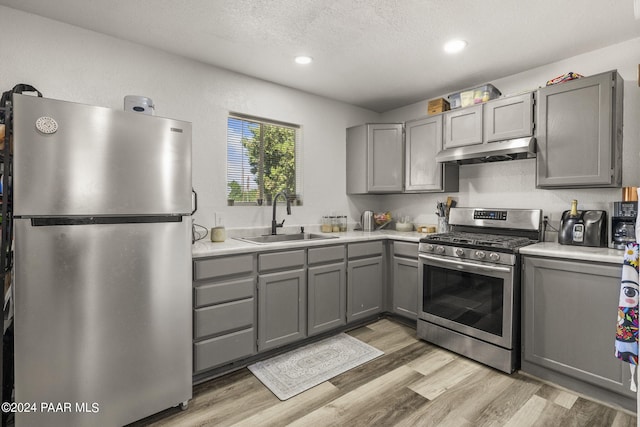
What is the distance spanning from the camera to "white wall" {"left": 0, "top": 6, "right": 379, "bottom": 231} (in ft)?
6.88

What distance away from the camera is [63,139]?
5.01 ft

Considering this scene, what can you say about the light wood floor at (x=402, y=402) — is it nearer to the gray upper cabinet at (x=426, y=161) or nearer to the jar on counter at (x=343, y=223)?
the jar on counter at (x=343, y=223)

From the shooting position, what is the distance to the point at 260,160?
3275 mm

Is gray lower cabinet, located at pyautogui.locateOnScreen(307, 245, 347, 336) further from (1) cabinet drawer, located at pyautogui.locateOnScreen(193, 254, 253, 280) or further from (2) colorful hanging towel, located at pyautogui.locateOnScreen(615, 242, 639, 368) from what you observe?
(2) colorful hanging towel, located at pyautogui.locateOnScreen(615, 242, 639, 368)

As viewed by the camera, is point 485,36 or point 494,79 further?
point 494,79

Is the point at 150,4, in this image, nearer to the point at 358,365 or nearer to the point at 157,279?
the point at 157,279

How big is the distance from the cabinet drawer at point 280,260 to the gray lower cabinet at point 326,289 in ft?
0.39

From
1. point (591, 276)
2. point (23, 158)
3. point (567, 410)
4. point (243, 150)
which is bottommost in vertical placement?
point (567, 410)

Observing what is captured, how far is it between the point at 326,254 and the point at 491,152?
169 cm

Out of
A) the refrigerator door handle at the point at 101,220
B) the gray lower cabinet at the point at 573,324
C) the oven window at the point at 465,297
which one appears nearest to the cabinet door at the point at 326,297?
the oven window at the point at 465,297

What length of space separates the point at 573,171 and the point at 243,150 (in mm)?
A: 2799

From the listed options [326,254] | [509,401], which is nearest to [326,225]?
[326,254]

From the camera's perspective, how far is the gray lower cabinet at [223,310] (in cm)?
212

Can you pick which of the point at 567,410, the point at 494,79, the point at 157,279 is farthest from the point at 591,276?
the point at 157,279
